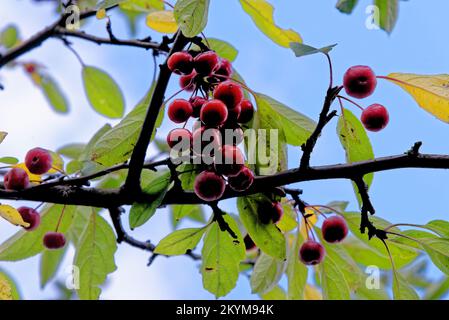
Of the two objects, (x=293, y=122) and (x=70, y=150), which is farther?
(x=70, y=150)

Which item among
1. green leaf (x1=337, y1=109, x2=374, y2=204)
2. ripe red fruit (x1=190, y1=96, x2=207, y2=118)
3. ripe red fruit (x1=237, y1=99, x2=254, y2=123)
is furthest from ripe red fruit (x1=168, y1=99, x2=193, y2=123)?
green leaf (x1=337, y1=109, x2=374, y2=204)

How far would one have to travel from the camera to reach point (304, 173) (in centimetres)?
111

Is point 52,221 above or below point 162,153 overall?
below

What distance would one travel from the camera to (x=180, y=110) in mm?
1190

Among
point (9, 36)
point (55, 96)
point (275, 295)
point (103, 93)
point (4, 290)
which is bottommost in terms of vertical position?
point (4, 290)

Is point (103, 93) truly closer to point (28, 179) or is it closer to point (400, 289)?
point (28, 179)

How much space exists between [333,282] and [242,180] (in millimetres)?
538

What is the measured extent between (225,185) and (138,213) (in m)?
0.18

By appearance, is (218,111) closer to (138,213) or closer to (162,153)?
(138,213)

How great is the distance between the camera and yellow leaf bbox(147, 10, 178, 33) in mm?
1485

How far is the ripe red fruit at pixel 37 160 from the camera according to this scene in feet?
4.35

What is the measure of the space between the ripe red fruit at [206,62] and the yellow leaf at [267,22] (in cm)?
26

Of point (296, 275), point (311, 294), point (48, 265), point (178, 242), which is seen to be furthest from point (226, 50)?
point (48, 265)

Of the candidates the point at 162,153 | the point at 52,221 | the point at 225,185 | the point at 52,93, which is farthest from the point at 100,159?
the point at 52,93
